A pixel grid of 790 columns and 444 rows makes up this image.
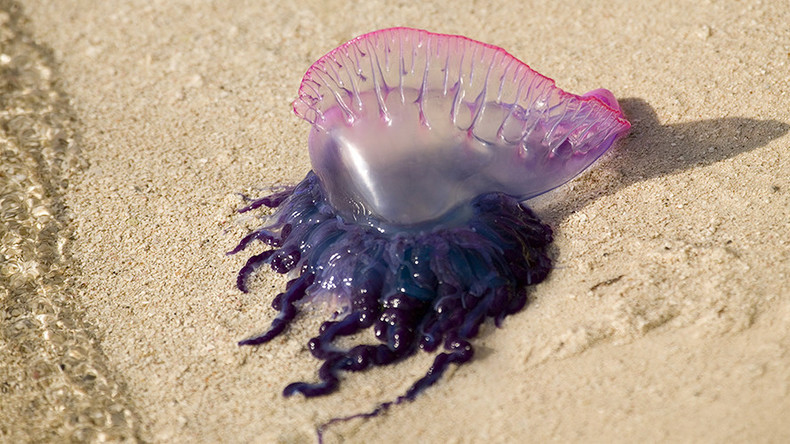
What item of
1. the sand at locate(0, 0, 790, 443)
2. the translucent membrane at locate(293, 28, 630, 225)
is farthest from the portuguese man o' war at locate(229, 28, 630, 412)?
the sand at locate(0, 0, 790, 443)

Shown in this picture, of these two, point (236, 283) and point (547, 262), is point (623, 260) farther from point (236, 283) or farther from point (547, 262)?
point (236, 283)

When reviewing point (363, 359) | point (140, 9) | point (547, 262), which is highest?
point (140, 9)

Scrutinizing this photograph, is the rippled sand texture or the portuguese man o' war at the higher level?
the portuguese man o' war

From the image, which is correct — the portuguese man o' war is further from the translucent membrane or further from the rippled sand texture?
the rippled sand texture

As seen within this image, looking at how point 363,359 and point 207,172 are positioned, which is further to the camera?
point 207,172

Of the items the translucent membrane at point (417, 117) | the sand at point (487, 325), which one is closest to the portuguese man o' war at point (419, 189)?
the translucent membrane at point (417, 117)

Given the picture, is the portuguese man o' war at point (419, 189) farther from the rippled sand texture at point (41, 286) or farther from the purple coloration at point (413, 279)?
the rippled sand texture at point (41, 286)

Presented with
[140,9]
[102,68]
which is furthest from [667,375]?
[140,9]
